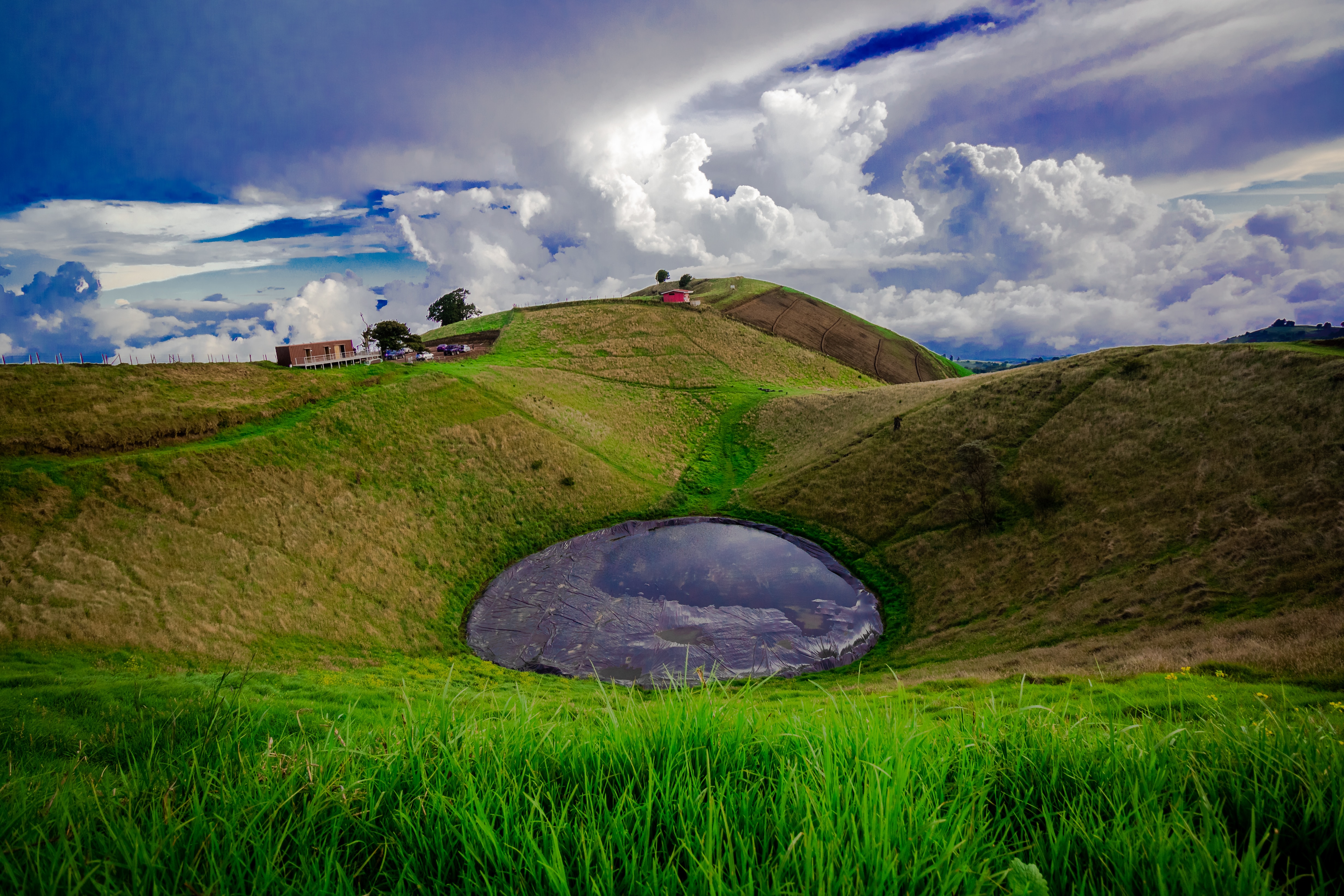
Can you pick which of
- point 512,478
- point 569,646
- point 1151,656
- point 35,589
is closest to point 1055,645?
point 1151,656

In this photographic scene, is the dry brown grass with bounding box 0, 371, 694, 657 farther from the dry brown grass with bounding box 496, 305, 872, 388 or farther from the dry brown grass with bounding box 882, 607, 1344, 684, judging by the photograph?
the dry brown grass with bounding box 496, 305, 872, 388

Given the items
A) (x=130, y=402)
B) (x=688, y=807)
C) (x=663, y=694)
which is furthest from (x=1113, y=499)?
(x=130, y=402)

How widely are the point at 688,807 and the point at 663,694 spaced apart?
3.30 ft

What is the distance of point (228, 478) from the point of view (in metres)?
24.2

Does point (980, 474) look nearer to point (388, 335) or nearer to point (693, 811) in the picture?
point (693, 811)

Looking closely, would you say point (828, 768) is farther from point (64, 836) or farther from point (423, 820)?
point (64, 836)

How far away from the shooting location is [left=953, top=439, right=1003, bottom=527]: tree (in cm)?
2583

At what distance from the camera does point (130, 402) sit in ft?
87.2

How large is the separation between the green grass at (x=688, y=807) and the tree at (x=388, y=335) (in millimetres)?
56101

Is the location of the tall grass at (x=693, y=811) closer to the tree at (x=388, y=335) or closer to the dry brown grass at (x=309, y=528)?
the dry brown grass at (x=309, y=528)

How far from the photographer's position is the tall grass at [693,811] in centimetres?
173

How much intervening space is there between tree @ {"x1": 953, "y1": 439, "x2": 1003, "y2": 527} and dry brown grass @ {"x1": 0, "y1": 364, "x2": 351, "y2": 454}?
37.6 metres

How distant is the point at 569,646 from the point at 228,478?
1720cm

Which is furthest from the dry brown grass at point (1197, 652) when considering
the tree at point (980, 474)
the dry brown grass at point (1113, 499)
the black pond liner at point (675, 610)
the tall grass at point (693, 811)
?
the tree at point (980, 474)
